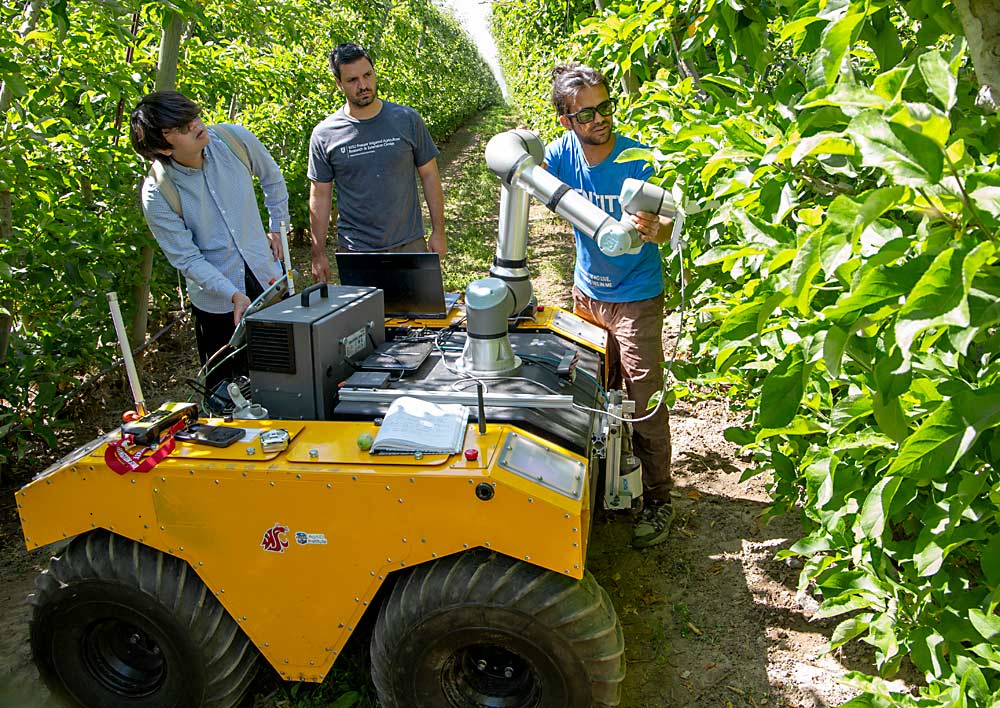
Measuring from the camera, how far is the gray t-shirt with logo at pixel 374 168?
4.51 metres

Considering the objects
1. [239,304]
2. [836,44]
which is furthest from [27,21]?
[836,44]

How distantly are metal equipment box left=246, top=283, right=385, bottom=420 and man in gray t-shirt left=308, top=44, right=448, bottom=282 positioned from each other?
119cm

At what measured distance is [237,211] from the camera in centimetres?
389

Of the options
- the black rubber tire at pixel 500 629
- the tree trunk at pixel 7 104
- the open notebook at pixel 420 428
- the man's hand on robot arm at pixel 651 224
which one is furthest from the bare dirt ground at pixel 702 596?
the man's hand on robot arm at pixel 651 224

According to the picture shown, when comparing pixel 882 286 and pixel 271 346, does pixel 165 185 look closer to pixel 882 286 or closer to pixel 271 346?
pixel 271 346

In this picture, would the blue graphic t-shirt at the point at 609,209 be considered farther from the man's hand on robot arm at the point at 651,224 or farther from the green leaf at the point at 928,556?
the green leaf at the point at 928,556

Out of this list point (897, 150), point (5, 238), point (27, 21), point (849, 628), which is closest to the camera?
point (897, 150)

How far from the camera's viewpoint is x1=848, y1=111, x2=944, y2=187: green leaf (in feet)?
3.51

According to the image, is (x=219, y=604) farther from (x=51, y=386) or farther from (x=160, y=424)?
(x=51, y=386)

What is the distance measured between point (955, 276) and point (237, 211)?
134 inches

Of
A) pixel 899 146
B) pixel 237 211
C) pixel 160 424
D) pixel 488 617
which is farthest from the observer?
pixel 237 211

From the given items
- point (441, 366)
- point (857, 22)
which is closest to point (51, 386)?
point (441, 366)

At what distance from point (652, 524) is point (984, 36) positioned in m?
2.80

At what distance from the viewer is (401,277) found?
3.87 meters
